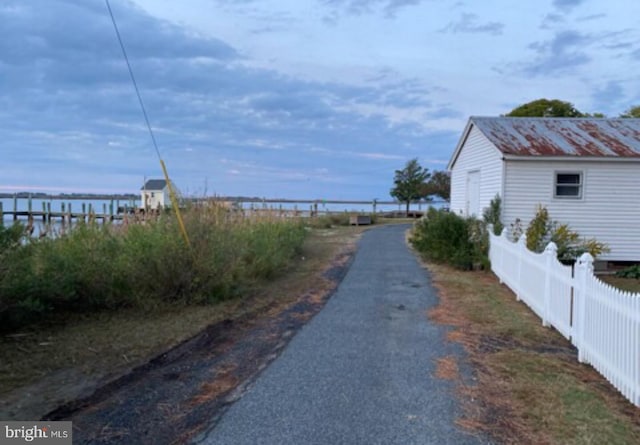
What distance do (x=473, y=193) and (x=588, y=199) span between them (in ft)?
11.8

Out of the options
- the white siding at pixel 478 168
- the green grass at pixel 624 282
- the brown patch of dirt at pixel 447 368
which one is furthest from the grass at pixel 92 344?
the green grass at pixel 624 282

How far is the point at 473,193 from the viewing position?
1535 cm

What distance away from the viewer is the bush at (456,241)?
1169cm

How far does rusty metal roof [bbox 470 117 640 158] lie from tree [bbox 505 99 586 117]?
20622 millimetres

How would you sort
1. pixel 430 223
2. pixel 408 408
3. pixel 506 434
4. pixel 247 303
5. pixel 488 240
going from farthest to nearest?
pixel 430 223 → pixel 488 240 → pixel 247 303 → pixel 408 408 → pixel 506 434

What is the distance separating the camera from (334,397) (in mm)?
3908

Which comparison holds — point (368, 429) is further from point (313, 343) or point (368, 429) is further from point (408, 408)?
point (313, 343)

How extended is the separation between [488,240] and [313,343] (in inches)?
312

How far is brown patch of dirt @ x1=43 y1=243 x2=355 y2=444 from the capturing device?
336 centimetres

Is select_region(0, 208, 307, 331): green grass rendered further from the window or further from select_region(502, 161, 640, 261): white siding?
the window

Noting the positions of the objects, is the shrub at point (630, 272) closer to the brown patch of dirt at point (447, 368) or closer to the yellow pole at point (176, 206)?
the brown patch of dirt at point (447, 368)

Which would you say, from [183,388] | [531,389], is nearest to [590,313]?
[531,389]

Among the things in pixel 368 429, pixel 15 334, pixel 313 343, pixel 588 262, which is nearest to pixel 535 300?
pixel 588 262

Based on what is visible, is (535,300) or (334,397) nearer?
(334,397)
